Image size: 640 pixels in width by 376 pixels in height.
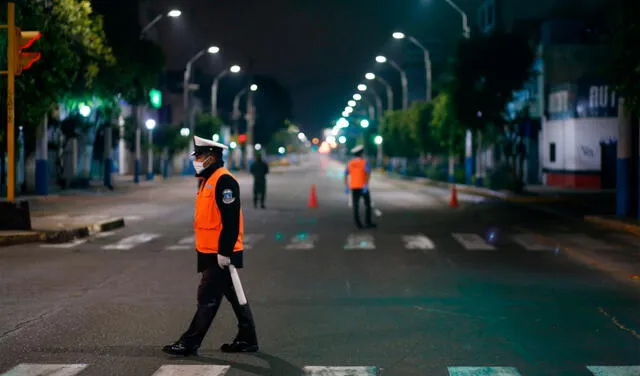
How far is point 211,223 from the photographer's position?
8.09 m

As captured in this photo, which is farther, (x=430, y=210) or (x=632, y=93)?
(x=430, y=210)

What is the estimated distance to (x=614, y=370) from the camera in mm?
7688

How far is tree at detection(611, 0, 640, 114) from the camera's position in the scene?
21.9 meters

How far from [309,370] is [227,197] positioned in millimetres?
1545

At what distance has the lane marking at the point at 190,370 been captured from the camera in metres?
7.50

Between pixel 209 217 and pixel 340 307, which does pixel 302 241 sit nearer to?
pixel 340 307

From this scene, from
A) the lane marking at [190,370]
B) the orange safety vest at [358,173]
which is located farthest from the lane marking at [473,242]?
the lane marking at [190,370]

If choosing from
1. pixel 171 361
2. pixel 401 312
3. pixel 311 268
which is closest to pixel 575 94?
pixel 311 268

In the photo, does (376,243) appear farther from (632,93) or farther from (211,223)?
(211,223)

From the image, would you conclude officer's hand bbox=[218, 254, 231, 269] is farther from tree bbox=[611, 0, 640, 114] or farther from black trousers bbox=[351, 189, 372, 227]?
tree bbox=[611, 0, 640, 114]

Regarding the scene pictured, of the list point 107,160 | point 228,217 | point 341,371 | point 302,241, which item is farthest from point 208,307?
point 107,160

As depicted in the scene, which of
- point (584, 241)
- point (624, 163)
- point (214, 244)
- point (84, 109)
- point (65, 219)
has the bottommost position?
point (584, 241)

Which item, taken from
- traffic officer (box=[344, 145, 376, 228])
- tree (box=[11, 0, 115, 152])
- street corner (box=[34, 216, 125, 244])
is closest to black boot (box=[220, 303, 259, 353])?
street corner (box=[34, 216, 125, 244])

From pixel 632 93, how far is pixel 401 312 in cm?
1363
